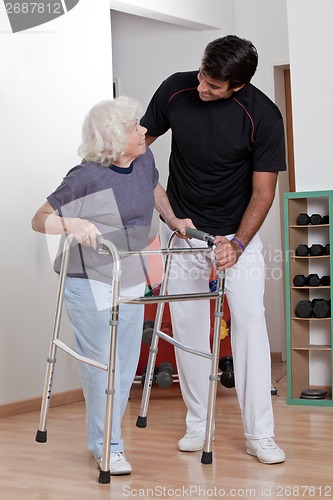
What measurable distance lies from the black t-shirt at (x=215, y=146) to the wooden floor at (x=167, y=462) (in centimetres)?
93

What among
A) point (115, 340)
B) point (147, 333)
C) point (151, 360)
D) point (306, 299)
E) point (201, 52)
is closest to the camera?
point (115, 340)

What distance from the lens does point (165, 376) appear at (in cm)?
496

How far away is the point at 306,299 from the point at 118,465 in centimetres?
214

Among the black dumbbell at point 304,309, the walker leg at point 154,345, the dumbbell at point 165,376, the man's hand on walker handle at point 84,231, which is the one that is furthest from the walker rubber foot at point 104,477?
the black dumbbell at point 304,309

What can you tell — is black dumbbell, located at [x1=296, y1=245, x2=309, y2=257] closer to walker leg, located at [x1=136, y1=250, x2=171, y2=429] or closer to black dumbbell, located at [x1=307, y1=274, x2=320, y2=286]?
black dumbbell, located at [x1=307, y1=274, x2=320, y2=286]

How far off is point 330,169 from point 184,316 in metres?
1.78

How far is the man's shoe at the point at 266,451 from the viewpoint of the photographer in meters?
3.33

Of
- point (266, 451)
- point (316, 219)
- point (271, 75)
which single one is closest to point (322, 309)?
point (316, 219)

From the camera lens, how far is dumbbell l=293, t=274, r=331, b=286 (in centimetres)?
491

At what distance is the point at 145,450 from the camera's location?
12.1 ft
